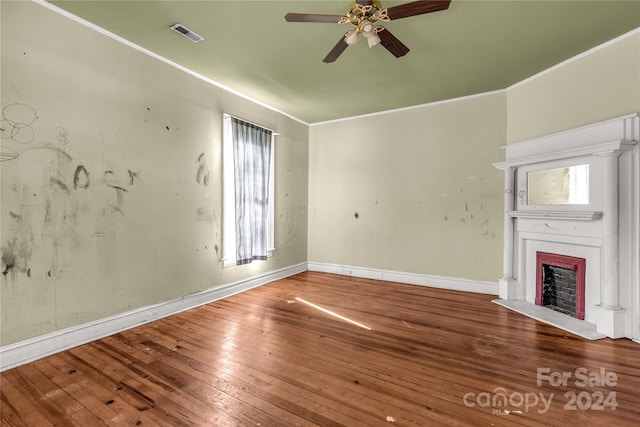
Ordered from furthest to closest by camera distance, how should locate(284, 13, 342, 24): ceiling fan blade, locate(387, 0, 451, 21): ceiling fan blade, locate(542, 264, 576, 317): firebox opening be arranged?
1. locate(542, 264, 576, 317): firebox opening
2. locate(284, 13, 342, 24): ceiling fan blade
3. locate(387, 0, 451, 21): ceiling fan blade

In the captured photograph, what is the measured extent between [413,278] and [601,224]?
2.34m

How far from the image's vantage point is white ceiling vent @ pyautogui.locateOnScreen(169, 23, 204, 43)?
249 cm

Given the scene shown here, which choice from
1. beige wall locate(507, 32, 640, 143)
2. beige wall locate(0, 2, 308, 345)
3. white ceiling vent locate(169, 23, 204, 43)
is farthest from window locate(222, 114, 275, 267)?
beige wall locate(507, 32, 640, 143)

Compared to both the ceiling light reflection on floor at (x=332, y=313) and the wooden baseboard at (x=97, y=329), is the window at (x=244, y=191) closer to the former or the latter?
the wooden baseboard at (x=97, y=329)

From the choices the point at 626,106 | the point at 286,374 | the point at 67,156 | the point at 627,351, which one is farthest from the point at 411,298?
the point at 67,156

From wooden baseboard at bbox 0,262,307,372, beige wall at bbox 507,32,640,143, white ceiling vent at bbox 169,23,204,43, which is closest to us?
wooden baseboard at bbox 0,262,307,372

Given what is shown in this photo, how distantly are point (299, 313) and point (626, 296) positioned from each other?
315cm

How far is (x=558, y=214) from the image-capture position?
3047 millimetres

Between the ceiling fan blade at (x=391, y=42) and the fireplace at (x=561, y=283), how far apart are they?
2797 millimetres

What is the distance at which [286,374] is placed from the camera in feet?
6.60

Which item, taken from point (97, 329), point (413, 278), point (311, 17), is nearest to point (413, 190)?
point (413, 278)

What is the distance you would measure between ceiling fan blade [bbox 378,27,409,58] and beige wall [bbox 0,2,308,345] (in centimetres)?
228

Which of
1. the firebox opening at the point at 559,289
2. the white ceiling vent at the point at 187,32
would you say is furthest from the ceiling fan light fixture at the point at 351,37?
the firebox opening at the point at 559,289

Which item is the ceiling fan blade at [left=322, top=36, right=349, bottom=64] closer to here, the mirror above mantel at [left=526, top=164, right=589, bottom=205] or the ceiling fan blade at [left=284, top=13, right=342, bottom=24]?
the ceiling fan blade at [left=284, top=13, right=342, bottom=24]
